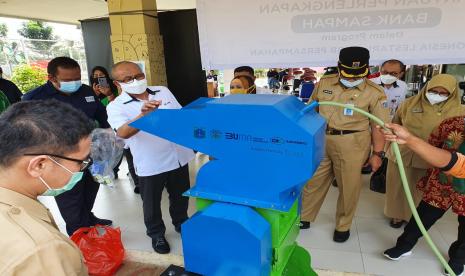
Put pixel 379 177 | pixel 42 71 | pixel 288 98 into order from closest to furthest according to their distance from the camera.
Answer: pixel 288 98
pixel 379 177
pixel 42 71

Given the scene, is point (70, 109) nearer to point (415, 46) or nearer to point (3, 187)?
point (3, 187)

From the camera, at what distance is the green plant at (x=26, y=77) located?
785cm

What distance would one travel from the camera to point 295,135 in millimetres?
826

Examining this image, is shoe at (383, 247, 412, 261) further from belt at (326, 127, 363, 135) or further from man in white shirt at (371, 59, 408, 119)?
man in white shirt at (371, 59, 408, 119)

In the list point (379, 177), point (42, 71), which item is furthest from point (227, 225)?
point (42, 71)

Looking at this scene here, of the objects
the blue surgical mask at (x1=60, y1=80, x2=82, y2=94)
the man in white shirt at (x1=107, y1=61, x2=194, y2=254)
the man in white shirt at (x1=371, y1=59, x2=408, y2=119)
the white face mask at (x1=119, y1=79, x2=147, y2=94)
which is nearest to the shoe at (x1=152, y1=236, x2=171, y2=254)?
the man in white shirt at (x1=107, y1=61, x2=194, y2=254)

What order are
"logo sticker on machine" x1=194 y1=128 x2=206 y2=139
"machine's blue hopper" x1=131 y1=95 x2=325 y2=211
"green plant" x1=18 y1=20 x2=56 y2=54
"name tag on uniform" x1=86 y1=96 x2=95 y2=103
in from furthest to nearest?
1. "green plant" x1=18 y1=20 x2=56 y2=54
2. "name tag on uniform" x1=86 y1=96 x2=95 y2=103
3. "logo sticker on machine" x1=194 y1=128 x2=206 y2=139
4. "machine's blue hopper" x1=131 y1=95 x2=325 y2=211

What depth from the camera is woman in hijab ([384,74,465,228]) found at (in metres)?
1.97

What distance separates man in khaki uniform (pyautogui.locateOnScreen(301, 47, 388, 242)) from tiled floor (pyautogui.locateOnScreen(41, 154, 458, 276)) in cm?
21

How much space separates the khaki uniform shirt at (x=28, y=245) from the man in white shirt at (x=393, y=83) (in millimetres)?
2854

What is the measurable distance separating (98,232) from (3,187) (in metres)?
1.46

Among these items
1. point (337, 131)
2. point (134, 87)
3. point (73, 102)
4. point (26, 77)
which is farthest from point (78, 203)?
point (26, 77)

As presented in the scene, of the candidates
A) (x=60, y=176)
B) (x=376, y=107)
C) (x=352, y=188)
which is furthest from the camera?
(x=352, y=188)

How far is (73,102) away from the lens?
212 cm
